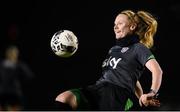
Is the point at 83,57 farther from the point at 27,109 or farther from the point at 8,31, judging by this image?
the point at 8,31

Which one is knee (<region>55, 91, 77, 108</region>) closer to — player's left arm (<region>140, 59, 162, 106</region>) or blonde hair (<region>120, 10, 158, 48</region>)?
player's left arm (<region>140, 59, 162, 106</region>)

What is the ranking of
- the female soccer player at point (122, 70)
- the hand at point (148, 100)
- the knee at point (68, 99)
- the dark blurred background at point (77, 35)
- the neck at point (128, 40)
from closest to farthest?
the hand at point (148, 100) → the knee at point (68, 99) → the female soccer player at point (122, 70) → the neck at point (128, 40) → the dark blurred background at point (77, 35)

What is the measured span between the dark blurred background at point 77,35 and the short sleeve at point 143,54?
3.03 m

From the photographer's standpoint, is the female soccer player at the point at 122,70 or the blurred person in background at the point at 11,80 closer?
the female soccer player at the point at 122,70

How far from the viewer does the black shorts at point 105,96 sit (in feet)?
17.6

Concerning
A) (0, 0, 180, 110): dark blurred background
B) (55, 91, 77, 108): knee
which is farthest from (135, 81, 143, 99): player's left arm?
(0, 0, 180, 110): dark blurred background

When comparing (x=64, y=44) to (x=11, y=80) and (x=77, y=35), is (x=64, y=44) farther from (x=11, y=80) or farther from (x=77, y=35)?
(x=11, y=80)

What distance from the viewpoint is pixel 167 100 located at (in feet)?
31.1

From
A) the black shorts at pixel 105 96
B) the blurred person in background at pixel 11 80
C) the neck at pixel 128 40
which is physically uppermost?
the neck at pixel 128 40

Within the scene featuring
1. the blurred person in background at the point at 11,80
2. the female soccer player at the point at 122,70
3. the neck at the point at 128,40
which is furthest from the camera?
the blurred person in background at the point at 11,80

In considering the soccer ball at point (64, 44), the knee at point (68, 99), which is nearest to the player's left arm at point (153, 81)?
the knee at point (68, 99)

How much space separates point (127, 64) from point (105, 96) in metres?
0.40

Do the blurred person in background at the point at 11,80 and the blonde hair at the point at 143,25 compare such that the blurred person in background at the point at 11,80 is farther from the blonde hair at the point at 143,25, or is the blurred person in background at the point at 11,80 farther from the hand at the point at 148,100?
the hand at the point at 148,100

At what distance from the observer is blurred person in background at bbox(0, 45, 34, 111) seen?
9.70m
